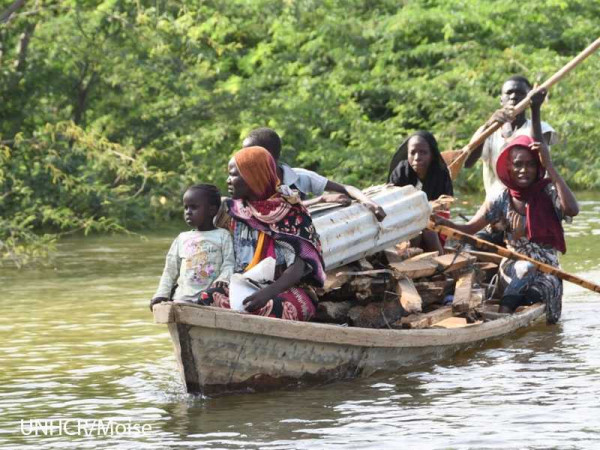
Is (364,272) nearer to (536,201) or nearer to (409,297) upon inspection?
(409,297)

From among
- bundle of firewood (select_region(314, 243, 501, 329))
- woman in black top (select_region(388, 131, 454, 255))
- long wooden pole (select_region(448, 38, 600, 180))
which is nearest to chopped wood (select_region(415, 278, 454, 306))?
bundle of firewood (select_region(314, 243, 501, 329))

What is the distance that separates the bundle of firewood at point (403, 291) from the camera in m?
8.49

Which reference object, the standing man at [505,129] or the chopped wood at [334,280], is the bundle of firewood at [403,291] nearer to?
the chopped wood at [334,280]

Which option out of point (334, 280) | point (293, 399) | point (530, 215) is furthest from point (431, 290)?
point (293, 399)

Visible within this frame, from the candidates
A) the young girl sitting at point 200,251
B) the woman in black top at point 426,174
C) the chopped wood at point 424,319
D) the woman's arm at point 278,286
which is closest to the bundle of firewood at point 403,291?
the chopped wood at point 424,319

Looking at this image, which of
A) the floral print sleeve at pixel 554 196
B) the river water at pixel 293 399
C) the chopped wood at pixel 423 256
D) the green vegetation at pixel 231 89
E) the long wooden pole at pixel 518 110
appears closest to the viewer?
the river water at pixel 293 399

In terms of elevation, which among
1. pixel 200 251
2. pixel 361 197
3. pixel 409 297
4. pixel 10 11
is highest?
pixel 10 11

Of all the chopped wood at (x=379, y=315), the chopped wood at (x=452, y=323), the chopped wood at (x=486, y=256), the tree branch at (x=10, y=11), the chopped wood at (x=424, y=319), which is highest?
the tree branch at (x=10, y=11)

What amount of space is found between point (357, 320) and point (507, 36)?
1660cm

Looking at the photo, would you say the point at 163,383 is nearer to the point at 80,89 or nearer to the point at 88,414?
the point at 88,414

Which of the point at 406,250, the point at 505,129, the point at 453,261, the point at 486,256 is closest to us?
the point at 453,261

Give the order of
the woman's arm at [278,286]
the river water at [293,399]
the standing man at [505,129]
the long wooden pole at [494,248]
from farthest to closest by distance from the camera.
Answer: the standing man at [505,129] → the long wooden pole at [494,248] → the woman's arm at [278,286] → the river water at [293,399]

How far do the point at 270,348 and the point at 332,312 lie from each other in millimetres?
831

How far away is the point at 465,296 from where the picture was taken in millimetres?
9125
